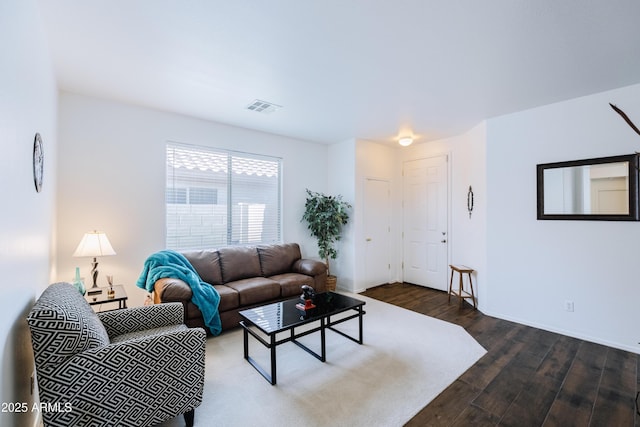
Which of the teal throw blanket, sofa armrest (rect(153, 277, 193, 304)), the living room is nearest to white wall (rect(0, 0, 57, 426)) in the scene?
the living room

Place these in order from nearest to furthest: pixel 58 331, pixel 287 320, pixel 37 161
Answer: pixel 58 331, pixel 37 161, pixel 287 320

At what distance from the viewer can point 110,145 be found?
3.24 m

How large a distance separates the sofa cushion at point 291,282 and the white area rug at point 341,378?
0.75 metres

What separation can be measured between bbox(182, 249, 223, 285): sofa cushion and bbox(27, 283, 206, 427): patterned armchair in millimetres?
1618

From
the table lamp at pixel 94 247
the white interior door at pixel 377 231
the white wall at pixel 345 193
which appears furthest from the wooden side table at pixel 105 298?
the white interior door at pixel 377 231

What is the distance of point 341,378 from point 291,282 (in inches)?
63.0

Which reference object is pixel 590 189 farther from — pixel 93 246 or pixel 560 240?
pixel 93 246

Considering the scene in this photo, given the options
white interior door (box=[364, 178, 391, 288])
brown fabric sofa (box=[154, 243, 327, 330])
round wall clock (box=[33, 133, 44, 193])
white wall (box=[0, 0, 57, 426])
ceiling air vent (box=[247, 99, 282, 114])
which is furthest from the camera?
white interior door (box=[364, 178, 391, 288])

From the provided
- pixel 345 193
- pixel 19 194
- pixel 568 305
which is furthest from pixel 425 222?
pixel 19 194

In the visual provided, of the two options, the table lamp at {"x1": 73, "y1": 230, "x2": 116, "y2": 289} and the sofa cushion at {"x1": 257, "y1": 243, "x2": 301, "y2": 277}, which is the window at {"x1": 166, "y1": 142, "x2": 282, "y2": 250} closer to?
the sofa cushion at {"x1": 257, "y1": 243, "x2": 301, "y2": 277}

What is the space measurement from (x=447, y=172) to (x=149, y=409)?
4.72 meters

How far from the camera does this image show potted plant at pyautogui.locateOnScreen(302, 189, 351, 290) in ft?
15.1

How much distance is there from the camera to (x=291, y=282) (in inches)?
145

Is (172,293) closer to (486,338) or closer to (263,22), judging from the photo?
(263,22)
